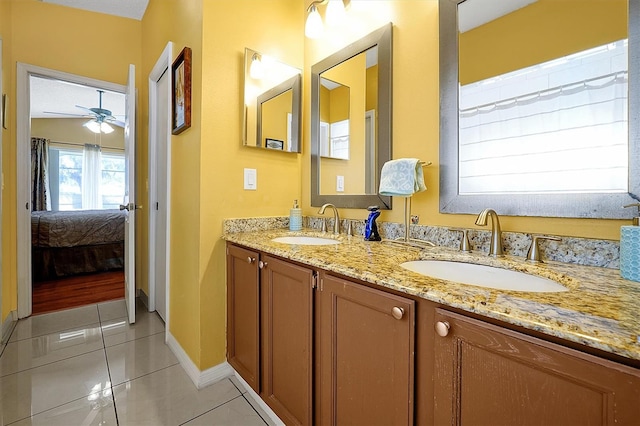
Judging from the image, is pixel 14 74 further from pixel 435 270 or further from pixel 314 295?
pixel 435 270

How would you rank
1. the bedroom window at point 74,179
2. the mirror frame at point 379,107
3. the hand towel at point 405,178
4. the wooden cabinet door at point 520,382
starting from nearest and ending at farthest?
the wooden cabinet door at point 520,382 → the hand towel at point 405,178 → the mirror frame at point 379,107 → the bedroom window at point 74,179

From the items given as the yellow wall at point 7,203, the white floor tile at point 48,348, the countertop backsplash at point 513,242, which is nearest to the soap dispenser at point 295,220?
the countertop backsplash at point 513,242

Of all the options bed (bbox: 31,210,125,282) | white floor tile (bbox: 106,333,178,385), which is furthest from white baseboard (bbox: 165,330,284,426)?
bed (bbox: 31,210,125,282)

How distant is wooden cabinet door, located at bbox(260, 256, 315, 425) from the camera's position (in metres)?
1.05

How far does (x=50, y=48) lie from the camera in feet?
8.10

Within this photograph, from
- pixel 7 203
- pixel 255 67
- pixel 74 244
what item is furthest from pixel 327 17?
pixel 74 244

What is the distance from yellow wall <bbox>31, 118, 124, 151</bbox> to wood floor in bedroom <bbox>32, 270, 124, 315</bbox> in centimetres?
436

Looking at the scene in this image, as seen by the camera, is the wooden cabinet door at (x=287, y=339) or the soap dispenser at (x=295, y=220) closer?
the wooden cabinet door at (x=287, y=339)

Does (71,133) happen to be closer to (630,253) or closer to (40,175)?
(40,175)

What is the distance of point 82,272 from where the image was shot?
12.3 ft

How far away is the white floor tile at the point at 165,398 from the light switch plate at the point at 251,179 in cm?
114

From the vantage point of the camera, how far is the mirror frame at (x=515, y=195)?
32.4 inches

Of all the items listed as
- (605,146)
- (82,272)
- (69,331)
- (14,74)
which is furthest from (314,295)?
(82,272)

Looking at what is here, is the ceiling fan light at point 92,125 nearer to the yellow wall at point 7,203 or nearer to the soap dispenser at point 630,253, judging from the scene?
the yellow wall at point 7,203
